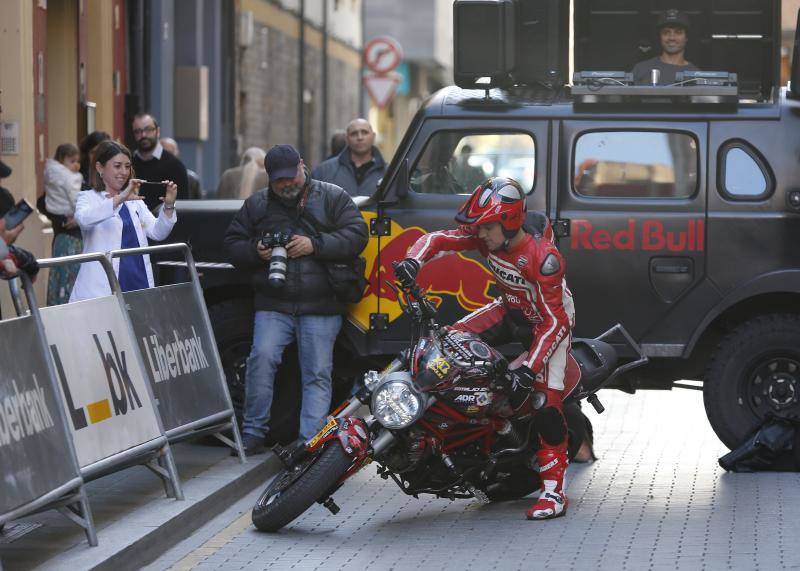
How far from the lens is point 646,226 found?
33.2ft

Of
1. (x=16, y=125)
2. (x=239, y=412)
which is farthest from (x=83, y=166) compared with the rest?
(x=16, y=125)

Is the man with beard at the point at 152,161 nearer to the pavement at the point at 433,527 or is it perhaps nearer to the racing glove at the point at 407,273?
the pavement at the point at 433,527

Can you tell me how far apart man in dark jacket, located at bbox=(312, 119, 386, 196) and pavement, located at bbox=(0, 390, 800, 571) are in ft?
10.4

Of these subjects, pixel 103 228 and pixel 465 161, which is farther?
pixel 465 161

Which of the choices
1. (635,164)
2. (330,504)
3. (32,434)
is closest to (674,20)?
(635,164)

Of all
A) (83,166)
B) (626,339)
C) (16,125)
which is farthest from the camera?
(16,125)

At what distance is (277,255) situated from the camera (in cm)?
981

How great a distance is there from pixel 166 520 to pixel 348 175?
5.30 meters

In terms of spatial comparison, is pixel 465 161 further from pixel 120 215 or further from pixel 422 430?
pixel 422 430

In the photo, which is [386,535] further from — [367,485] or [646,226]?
[646,226]

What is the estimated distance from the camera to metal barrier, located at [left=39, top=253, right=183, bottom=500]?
7656mm

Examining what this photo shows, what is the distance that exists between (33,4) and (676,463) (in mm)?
7838

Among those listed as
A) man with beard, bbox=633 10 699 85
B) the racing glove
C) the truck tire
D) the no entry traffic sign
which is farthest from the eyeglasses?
the no entry traffic sign

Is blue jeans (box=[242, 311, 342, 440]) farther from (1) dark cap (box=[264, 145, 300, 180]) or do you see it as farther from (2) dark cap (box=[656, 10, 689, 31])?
(2) dark cap (box=[656, 10, 689, 31])
